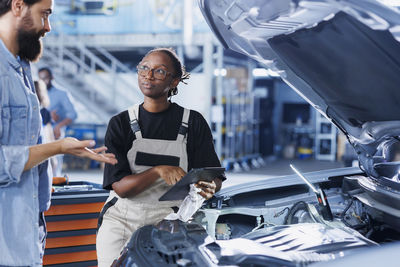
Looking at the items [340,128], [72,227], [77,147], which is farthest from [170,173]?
[72,227]

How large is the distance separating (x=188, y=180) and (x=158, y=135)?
1.06 ft

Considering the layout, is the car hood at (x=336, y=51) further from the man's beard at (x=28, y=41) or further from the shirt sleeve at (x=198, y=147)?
the man's beard at (x=28, y=41)

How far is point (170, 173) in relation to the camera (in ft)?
6.19

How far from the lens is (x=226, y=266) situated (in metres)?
1.46

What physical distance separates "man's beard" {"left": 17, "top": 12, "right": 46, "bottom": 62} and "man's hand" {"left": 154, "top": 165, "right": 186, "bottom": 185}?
61 centimetres

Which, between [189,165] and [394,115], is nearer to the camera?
[394,115]

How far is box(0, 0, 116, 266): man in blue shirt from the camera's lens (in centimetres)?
156

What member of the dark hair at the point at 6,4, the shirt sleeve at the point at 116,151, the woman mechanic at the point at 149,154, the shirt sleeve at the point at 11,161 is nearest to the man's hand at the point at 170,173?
the woman mechanic at the point at 149,154

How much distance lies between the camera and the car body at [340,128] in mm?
1477

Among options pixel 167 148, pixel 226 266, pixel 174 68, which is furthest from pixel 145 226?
pixel 174 68

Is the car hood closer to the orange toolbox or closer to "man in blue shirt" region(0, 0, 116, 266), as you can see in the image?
"man in blue shirt" region(0, 0, 116, 266)

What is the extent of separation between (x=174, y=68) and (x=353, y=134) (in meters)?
0.82

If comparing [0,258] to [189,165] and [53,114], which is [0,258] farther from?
[53,114]

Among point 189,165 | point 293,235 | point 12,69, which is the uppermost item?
point 12,69
